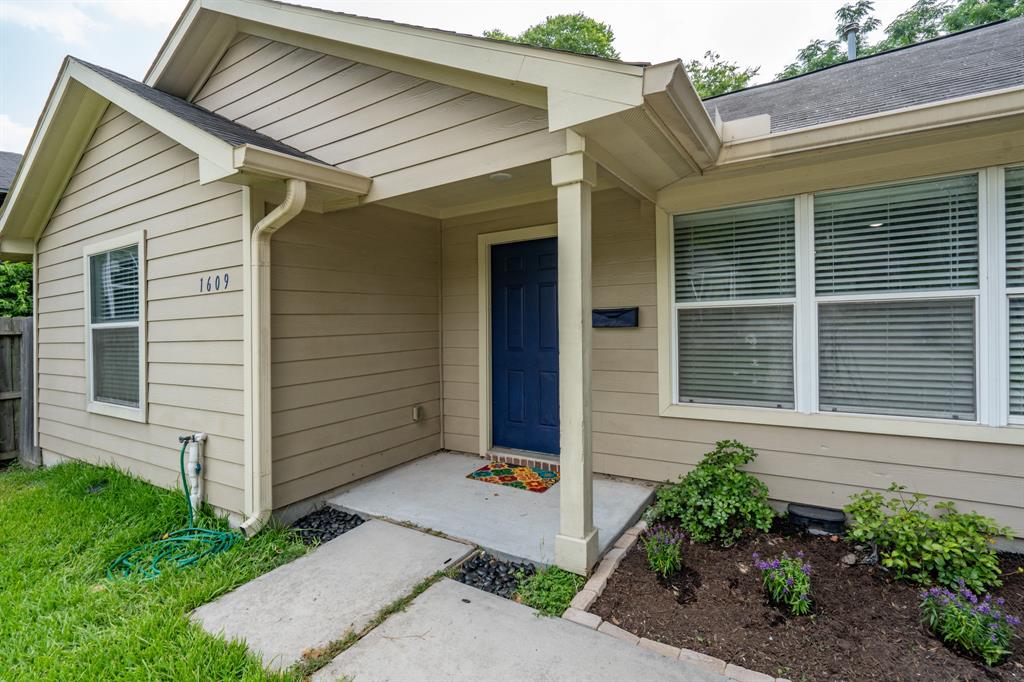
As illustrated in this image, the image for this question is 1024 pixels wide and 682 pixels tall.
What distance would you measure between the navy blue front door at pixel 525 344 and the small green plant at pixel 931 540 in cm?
220

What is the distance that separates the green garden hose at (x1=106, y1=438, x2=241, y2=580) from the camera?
2.72 metres

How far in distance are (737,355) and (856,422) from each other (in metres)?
0.78

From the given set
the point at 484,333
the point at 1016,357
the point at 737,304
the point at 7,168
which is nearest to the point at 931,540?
the point at 1016,357

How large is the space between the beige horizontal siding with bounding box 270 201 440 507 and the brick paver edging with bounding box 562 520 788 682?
6.78 feet

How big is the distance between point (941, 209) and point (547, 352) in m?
2.70

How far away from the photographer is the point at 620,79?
2.10 m

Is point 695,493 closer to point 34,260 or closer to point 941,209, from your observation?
point 941,209

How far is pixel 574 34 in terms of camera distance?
19.0m

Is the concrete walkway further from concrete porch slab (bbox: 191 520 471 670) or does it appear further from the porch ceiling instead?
the porch ceiling

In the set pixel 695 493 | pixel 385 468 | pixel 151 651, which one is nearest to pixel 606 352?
pixel 695 493

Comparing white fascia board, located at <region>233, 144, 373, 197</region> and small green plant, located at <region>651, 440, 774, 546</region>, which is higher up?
white fascia board, located at <region>233, 144, 373, 197</region>

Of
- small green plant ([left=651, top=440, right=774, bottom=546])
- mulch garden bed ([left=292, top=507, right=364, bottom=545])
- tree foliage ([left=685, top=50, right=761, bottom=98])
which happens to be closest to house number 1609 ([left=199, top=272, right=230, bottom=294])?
mulch garden bed ([left=292, top=507, right=364, bottom=545])

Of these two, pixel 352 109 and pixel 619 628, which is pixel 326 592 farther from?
pixel 352 109

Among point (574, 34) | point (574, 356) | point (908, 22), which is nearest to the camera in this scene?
point (574, 356)
